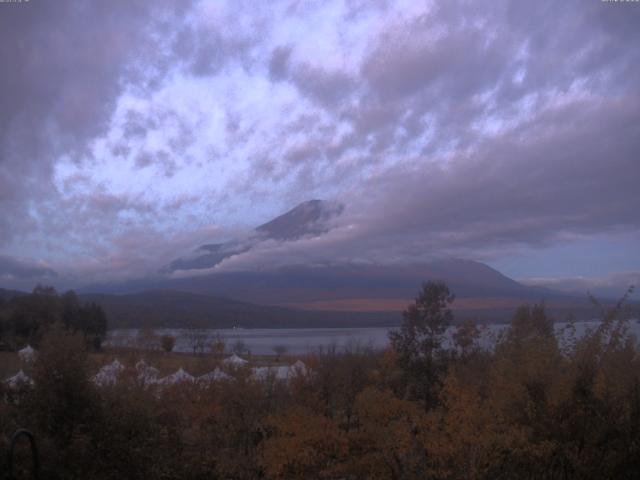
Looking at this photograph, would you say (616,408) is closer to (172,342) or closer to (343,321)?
(172,342)

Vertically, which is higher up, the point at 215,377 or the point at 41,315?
the point at 41,315

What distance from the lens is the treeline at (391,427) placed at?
1160 cm

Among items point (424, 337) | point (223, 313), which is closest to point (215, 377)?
point (424, 337)

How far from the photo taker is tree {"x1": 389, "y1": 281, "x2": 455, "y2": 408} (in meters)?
28.5

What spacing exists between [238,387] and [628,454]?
494 inches

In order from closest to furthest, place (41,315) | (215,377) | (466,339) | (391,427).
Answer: (391,427) → (215,377) → (466,339) → (41,315)

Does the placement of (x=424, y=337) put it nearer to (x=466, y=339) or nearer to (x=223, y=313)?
(x=466, y=339)

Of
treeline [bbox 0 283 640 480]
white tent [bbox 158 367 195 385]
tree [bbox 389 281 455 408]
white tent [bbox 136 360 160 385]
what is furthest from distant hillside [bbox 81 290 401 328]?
treeline [bbox 0 283 640 480]

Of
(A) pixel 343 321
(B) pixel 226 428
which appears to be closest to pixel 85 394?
(B) pixel 226 428

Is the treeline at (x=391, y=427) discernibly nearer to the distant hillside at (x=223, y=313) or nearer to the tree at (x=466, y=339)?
the tree at (x=466, y=339)

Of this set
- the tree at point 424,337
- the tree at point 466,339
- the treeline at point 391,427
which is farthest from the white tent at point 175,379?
the tree at point 466,339

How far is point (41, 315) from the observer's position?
62781 mm

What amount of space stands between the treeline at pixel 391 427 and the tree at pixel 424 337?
8.88m

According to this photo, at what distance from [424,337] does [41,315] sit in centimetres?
4672
